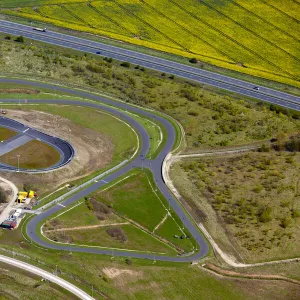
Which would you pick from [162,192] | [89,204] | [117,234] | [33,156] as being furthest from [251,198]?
[33,156]

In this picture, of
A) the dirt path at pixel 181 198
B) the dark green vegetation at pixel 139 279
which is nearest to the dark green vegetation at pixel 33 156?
the dirt path at pixel 181 198

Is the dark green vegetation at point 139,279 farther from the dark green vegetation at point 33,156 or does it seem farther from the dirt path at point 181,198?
the dark green vegetation at point 33,156

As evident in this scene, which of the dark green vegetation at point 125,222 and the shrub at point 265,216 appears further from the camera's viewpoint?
the shrub at point 265,216

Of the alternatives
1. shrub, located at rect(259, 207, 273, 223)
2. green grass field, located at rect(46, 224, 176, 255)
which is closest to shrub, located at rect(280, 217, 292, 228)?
shrub, located at rect(259, 207, 273, 223)

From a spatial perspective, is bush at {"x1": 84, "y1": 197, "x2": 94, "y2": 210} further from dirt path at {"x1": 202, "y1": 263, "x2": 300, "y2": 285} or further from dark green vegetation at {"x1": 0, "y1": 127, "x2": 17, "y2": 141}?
dark green vegetation at {"x1": 0, "y1": 127, "x2": 17, "y2": 141}

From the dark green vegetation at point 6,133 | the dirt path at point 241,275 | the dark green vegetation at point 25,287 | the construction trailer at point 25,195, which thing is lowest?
the dark green vegetation at point 25,287

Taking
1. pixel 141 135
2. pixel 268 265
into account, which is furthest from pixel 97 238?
pixel 141 135
